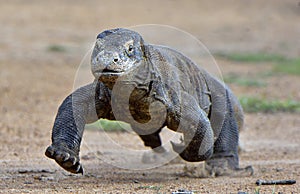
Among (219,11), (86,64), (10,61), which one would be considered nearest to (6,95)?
(86,64)

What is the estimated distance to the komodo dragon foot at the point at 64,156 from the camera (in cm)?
554

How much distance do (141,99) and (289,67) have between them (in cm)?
966

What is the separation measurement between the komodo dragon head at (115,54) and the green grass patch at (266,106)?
532 centimetres

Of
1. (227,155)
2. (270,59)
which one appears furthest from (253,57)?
(227,155)

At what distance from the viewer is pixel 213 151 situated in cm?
679

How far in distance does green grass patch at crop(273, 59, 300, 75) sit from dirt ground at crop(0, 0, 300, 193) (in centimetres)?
32

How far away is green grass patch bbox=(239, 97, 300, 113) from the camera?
10680 millimetres

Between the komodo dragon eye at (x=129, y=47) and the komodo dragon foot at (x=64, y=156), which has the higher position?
the komodo dragon eye at (x=129, y=47)

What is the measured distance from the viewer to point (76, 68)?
1497cm

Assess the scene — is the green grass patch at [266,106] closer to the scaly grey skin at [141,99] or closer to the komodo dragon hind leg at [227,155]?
the komodo dragon hind leg at [227,155]

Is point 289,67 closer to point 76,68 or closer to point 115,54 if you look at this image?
point 76,68

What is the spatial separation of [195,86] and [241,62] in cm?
999

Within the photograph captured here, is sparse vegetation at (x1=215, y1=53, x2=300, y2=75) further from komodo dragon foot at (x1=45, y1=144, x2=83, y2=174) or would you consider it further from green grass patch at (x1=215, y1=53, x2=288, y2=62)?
komodo dragon foot at (x1=45, y1=144, x2=83, y2=174)

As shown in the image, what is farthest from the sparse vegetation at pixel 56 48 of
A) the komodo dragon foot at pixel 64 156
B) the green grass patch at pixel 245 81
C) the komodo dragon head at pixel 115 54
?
the komodo dragon head at pixel 115 54
